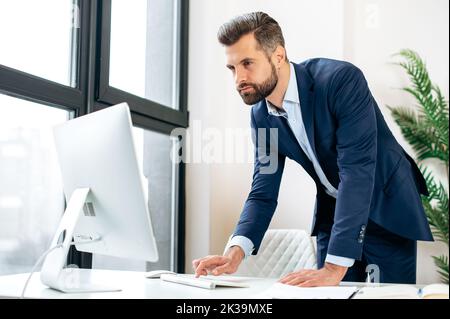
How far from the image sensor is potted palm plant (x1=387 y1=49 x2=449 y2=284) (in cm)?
232

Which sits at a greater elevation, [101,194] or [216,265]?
[101,194]

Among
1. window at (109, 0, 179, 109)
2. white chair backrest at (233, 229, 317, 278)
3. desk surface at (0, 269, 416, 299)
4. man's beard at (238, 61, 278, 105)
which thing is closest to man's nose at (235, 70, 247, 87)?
man's beard at (238, 61, 278, 105)

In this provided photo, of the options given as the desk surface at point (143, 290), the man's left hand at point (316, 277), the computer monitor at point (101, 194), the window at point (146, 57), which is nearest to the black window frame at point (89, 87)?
the window at point (146, 57)

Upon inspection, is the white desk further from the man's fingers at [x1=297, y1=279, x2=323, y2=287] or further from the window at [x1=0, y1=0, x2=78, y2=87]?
the window at [x1=0, y1=0, x2=78, y2=87]

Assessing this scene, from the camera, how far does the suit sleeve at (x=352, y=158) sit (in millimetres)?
1177

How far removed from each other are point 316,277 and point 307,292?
0.12m

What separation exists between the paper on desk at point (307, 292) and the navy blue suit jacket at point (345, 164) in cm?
17

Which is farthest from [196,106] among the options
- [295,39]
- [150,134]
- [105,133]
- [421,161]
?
[105,133]

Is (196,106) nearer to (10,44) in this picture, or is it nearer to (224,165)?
(224,165)

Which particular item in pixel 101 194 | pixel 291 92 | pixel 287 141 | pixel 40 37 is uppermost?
pixel 40 37

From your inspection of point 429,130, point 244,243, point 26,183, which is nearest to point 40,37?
point 26,183

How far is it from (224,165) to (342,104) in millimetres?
1402

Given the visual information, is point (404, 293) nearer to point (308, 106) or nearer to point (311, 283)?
point (311, 283)

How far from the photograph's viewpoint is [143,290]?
109 centimetres
